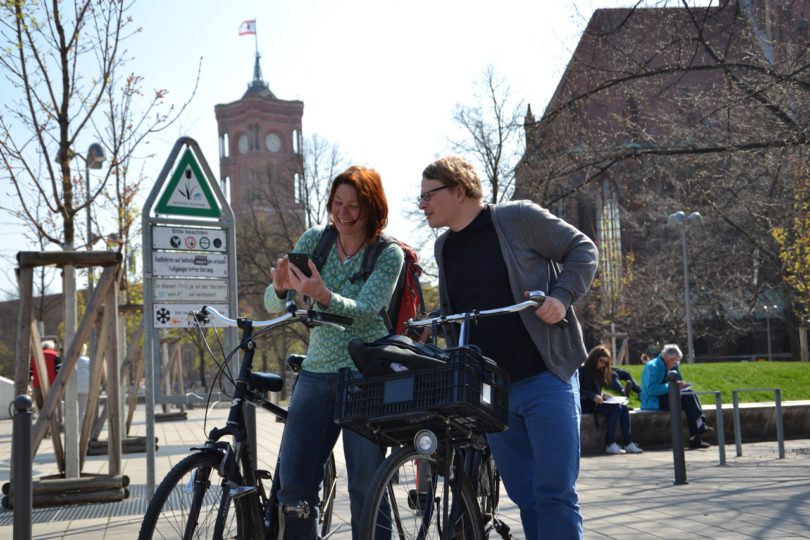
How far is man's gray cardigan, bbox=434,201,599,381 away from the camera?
4.36m

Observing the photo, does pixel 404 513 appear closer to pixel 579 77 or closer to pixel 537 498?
pixel 537 498

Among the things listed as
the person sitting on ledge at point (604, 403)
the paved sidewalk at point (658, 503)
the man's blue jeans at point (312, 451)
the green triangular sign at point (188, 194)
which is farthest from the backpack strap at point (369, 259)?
the person sitting on ledge at point (604, 403)

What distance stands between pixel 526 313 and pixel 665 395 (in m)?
11.2

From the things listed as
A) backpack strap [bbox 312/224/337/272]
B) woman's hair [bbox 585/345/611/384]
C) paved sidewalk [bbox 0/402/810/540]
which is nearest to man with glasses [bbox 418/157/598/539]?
backpack strap [bbox 312/224/337/272]

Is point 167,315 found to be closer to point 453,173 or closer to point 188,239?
point 188,239

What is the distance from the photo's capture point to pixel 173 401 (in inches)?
329

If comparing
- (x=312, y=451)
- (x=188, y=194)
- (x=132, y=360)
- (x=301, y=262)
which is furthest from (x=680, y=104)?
(x=301, y=262)

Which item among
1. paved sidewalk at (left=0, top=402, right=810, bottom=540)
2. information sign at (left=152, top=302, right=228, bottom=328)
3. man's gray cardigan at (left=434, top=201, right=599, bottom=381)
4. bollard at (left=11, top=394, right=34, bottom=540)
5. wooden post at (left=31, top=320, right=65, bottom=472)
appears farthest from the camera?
wooden post at (left=31, top=320, right=65, bottom=472)

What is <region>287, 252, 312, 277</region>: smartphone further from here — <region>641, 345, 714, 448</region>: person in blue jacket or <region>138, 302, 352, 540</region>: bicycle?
<region>641, 345, 714, 448</region>: person in blue jacket

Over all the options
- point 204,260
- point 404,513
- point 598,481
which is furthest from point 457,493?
point 598,481

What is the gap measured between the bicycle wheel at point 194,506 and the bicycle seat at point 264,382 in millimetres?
379

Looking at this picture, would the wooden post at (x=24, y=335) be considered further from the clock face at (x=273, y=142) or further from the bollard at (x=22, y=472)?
the clock face at (x=273, y=142)

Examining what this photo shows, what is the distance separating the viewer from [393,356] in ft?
12.5

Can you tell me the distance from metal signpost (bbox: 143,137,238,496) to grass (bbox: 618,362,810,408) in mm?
11727
